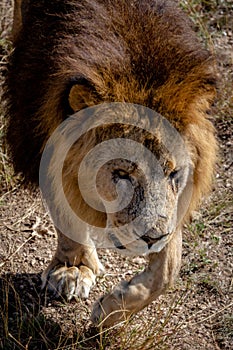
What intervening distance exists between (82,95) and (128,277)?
59.1 inches

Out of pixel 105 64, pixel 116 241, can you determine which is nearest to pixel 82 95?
pixel 105 64

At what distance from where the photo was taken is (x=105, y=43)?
3.47 meters

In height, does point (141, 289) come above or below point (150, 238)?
below

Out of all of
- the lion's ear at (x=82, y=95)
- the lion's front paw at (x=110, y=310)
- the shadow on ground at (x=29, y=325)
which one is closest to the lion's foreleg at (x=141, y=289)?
the lion's front paw at (x=110, y=310)

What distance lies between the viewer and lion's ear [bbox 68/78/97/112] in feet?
10.9

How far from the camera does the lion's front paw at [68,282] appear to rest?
4.28 meters

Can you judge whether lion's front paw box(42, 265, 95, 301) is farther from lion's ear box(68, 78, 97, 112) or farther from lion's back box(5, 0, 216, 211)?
lion's ear box(68, 78, 97, 112)

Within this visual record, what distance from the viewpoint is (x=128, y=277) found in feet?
14.8

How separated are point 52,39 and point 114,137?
2.19ft

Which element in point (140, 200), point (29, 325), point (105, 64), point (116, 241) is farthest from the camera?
point (29, 325)

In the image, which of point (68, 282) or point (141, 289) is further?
point (68, 282)

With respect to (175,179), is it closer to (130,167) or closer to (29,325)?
(130,167)

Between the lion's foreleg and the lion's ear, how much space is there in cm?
80

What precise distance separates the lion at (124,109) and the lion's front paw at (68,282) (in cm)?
34
